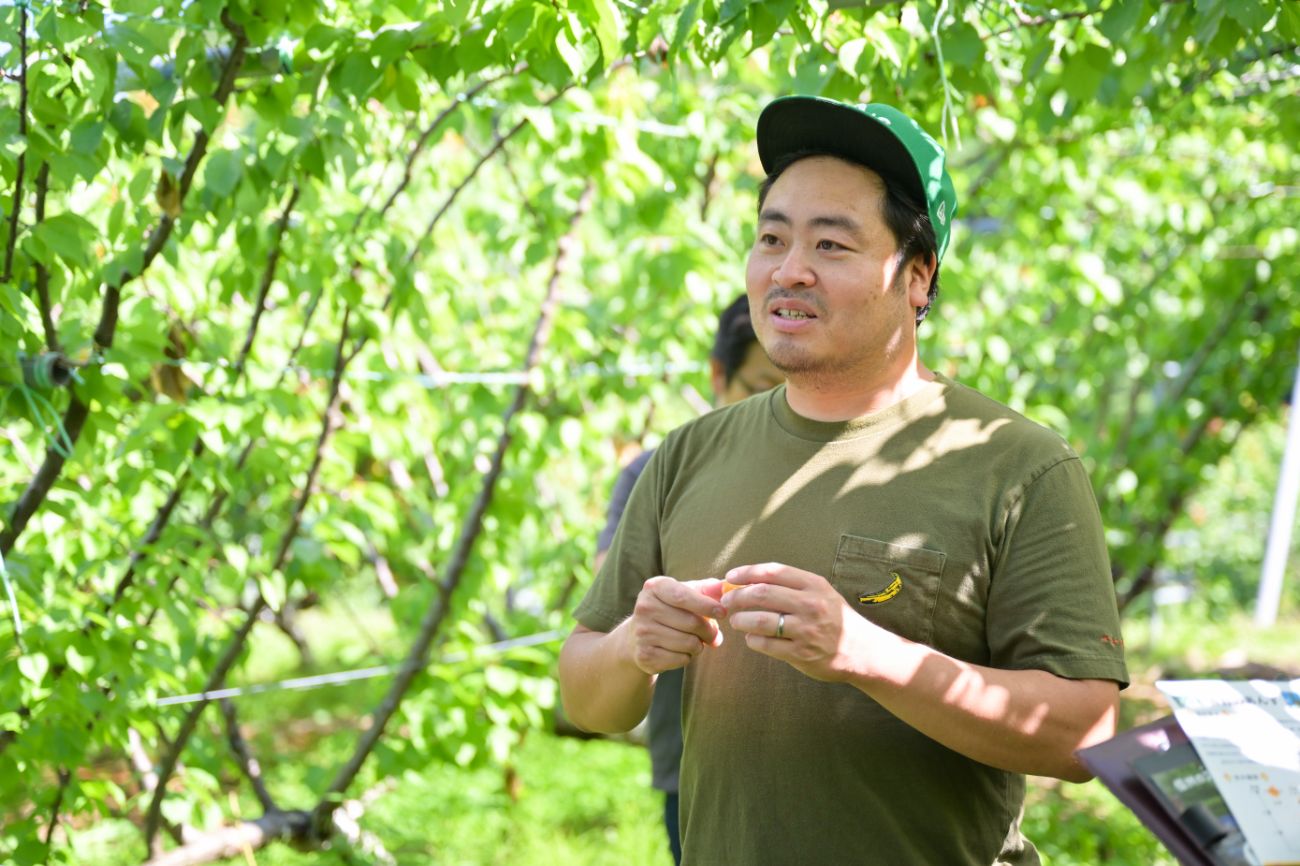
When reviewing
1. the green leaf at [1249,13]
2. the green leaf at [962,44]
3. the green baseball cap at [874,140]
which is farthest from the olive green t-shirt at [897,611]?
the green leaf at [962,44]

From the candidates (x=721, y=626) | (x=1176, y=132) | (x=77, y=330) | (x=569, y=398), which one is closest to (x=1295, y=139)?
(x=1176, y=132)

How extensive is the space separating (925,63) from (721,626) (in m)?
1.49

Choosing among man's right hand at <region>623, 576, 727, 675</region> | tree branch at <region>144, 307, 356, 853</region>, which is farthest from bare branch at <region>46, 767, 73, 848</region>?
man's right hand at <region>623, 576, 727, 675</region>

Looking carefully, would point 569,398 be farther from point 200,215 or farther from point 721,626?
point 721,626

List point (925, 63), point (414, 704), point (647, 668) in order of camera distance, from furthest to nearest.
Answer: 1. point (414, 704)
2. point (925, 63)
3. point (647, 668)

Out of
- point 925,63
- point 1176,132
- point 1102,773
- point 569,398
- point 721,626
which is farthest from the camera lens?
point 1176,132

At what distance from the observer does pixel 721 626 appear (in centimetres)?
177

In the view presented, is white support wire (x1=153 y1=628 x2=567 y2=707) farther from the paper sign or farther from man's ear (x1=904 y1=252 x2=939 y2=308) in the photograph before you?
the paper sign

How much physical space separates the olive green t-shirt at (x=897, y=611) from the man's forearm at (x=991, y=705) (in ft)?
0.12

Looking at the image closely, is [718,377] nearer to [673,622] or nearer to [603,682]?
[603,682]

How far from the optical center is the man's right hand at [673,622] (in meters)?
1.55

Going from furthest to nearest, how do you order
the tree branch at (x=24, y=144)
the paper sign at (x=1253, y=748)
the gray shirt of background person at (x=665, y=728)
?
the gray shirt of background person at (x=665, y=728), the tree branch at (x=24, y=144), the paper sign at (x=1253, y=748)

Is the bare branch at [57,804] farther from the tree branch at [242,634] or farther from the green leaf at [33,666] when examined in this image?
the tree branch at [242,634]

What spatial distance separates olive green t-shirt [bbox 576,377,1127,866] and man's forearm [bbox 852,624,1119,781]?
0.04m
